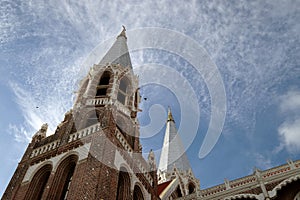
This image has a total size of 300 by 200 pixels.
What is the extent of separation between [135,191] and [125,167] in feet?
6.48

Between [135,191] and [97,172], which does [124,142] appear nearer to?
[135,191]

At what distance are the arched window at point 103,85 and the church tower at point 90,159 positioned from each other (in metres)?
0.20

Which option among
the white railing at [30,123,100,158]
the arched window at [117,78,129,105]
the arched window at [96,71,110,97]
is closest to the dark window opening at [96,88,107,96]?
the arched window at [96,71,110,97]

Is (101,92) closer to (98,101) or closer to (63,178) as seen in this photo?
(98,101)

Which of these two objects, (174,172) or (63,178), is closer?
(63,178)

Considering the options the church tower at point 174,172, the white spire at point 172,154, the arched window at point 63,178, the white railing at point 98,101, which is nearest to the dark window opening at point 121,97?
the white railing at point 98,101

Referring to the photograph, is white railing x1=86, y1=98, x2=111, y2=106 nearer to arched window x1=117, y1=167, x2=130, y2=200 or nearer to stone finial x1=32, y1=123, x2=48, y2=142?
stone finial x1=32, y1=123, x2=48, y2=142

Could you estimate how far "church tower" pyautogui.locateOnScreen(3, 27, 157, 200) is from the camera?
17000mm

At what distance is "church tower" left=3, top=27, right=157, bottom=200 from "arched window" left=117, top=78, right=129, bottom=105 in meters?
0.34

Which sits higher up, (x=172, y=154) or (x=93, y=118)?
(x=172, y=154)

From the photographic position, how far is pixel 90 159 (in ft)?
57.5

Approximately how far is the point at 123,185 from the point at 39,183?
4873 mm

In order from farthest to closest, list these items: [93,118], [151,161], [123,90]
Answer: [123,90] → [151,161] → [93,118]

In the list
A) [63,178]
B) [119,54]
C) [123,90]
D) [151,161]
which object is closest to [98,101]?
[123,90]
